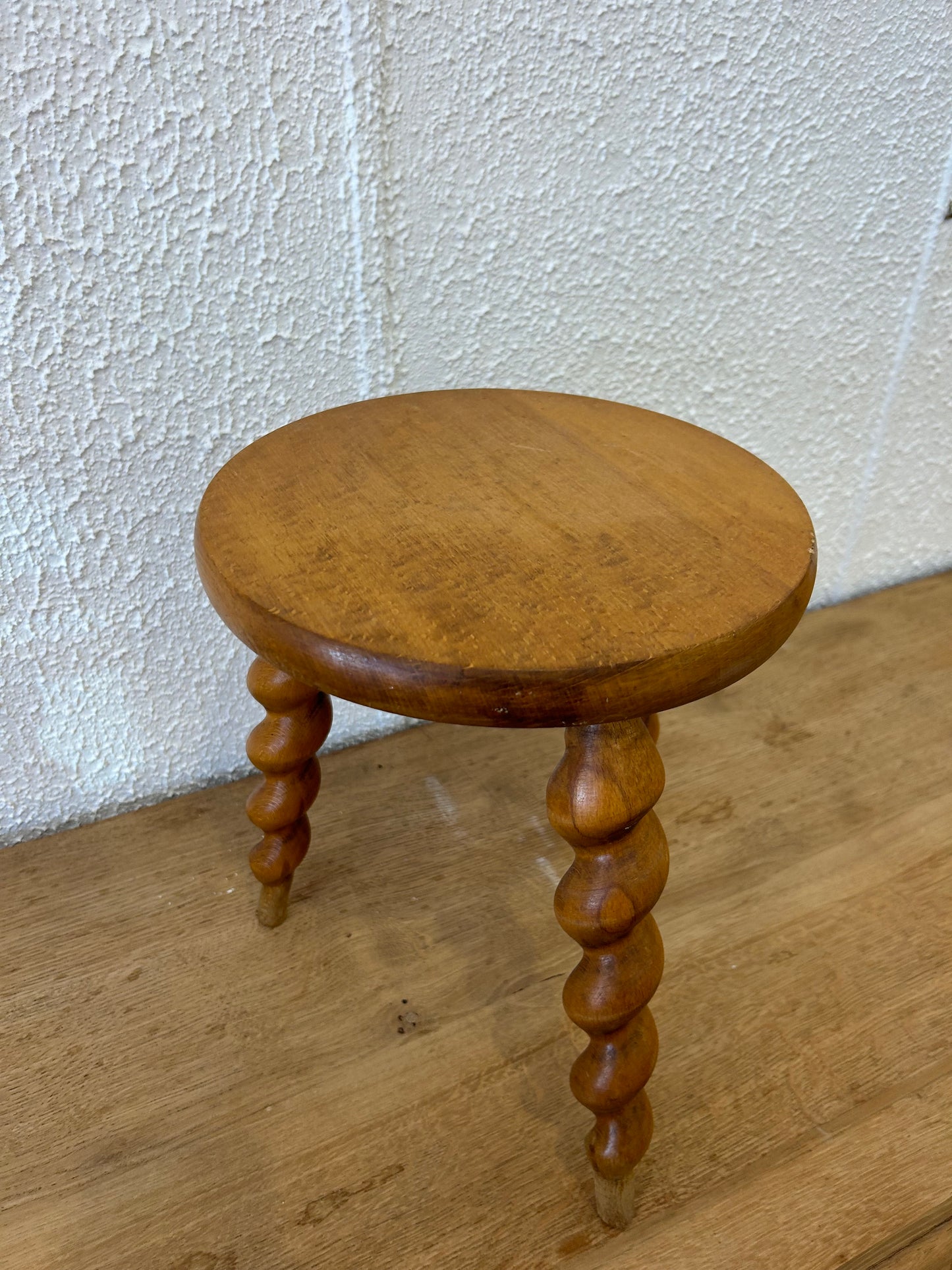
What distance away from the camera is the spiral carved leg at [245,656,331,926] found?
68 cm

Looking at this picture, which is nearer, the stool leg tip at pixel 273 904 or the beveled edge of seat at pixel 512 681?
the beveled edge of seat at pixel 512 681

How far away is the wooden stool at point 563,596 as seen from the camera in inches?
17.8

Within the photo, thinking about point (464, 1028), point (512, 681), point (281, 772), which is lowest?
point (464, 1028)

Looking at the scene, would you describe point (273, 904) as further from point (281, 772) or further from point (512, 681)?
point (512, 681)

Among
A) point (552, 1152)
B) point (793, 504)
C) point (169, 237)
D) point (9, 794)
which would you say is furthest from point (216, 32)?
point (552, 1152)

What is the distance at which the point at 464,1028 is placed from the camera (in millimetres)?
714

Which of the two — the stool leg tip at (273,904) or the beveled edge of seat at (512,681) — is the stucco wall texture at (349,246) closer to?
the stool leg tip at (273,904)

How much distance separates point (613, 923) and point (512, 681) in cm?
16

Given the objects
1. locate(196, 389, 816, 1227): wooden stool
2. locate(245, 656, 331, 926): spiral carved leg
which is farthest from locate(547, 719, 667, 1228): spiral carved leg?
locate(245, 656, 331, 926): spiral carved leg

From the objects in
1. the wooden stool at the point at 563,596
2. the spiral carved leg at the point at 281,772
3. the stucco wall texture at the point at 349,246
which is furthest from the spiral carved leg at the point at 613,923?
the stucco wall texture at the point at 349,246

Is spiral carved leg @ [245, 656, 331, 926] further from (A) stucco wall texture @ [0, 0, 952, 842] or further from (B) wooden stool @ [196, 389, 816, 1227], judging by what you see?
(A) stucco wall texture @ [0, 0, 952, 842]

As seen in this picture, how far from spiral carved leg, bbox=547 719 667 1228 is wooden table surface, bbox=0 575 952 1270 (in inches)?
2.9

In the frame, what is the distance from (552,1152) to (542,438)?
47 centimetres

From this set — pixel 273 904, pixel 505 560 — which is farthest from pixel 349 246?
pixel 273 904
